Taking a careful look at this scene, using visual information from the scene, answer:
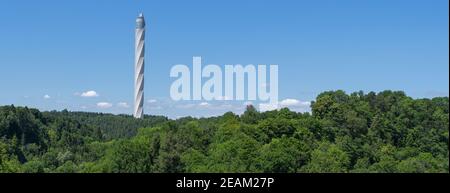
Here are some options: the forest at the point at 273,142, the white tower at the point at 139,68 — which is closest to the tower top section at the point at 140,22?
Result: the white tower at the point at 139,68

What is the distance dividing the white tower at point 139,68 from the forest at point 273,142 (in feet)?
61.9

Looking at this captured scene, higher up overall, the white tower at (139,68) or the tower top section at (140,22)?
the tower top section at (140,22)

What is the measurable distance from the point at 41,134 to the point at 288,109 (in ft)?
67.7

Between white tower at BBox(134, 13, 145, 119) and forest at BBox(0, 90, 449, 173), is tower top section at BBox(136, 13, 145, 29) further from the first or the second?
forest at BBox(0, 90, 449, 173)

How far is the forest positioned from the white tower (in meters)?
18.9

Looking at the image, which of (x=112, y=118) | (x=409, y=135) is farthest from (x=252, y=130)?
(x=112, y=118)

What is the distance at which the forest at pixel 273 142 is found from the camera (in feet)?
79.3

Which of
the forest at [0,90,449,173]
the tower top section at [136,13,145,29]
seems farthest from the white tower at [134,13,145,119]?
the forest at [0,90,449,173]

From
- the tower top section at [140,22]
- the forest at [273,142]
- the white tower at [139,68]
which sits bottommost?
the forest at [273,142]

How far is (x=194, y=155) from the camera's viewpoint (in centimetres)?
2517

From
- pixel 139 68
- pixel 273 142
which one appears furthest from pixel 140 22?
pixel 273 142

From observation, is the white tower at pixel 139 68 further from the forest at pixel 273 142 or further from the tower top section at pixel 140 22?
the forest at pixel 273 142
